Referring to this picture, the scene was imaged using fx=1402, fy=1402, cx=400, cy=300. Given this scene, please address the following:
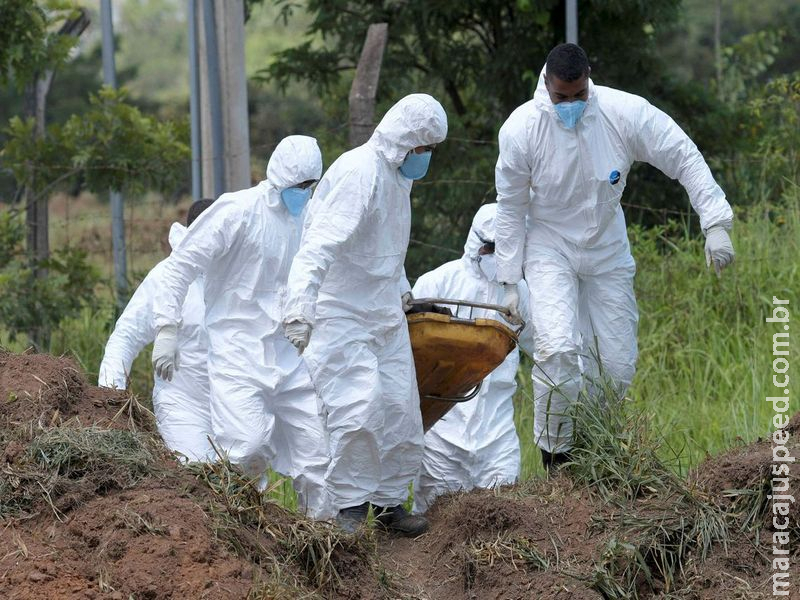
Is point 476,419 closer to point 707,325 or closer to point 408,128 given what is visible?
point 408,128

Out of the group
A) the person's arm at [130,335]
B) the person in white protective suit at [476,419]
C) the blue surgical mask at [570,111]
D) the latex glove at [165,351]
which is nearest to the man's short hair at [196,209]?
the person's arm at [130,335]

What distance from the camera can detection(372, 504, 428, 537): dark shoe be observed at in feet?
19.4

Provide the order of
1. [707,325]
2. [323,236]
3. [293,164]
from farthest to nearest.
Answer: [707,325], [293,164], [323,236]

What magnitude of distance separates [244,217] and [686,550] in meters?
2.58

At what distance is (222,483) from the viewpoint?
475cm

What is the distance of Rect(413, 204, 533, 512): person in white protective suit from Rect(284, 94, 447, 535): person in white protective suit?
2.01 ft

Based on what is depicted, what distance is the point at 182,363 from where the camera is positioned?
6812 mm

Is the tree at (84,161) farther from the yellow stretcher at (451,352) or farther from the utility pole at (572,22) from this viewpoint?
the yellow stretcher at (451,352)

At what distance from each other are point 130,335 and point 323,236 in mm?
1512

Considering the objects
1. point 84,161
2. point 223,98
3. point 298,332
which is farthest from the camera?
point 84,161

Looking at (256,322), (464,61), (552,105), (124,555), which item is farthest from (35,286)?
(124,555)

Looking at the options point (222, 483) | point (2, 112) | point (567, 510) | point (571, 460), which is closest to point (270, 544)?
point (222, 483)

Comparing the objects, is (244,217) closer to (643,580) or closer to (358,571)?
(358,571)

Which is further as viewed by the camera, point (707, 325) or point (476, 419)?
point (707, 325)
